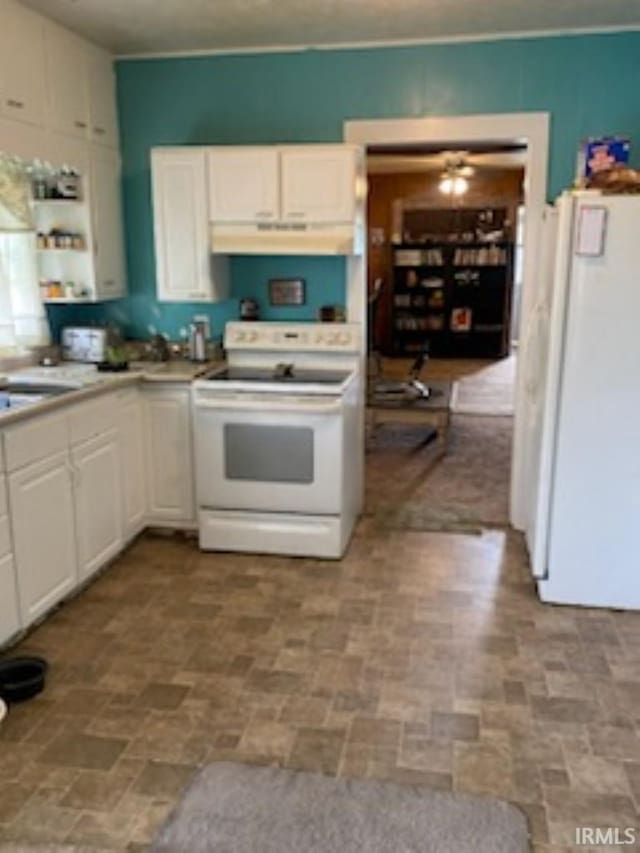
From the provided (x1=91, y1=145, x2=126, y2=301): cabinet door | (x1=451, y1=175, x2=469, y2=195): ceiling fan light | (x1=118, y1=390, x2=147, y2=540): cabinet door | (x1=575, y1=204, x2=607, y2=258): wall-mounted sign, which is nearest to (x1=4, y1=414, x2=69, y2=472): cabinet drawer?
(x1=118, y1=390, x2=147, y2=540): cabinet door

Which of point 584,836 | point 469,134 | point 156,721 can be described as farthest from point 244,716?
point 469,134

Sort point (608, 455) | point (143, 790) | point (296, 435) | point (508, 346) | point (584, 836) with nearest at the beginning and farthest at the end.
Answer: point (584, 836), point (143, 790), point (608, 455), point (296, 435), point (508, 346)

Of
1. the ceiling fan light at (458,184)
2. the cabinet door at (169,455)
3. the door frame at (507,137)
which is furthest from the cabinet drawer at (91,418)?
the ceiling fan light at (458,184)

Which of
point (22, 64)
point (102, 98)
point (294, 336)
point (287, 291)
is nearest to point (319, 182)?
point (287, 291)

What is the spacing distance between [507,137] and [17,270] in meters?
2.67

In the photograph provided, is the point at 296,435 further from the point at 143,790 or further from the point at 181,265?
the point at 143,790

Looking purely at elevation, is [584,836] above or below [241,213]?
below

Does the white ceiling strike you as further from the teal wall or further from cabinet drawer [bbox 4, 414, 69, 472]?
cabinet drawer [bbox 4, 414, 69, 472]

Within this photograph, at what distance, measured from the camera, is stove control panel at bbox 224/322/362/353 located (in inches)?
156

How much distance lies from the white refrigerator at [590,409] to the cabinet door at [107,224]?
92.7 inches

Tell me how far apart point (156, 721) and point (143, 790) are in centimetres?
32

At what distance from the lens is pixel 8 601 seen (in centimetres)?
275

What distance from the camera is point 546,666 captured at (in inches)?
108

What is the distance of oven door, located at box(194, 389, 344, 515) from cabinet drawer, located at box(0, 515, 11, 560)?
1.16 metres
